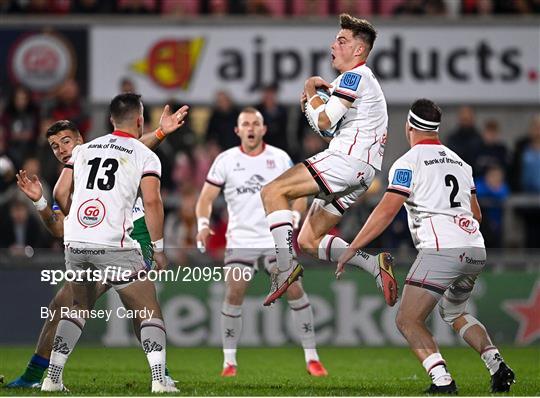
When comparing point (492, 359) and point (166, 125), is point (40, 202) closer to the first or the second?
point (166, 125)

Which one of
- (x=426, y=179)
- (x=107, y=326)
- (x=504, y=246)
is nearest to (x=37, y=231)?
(x=107, y=326)

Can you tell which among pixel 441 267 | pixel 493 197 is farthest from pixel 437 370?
→ pixel 493 197

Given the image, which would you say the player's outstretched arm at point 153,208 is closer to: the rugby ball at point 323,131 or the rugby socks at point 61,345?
the rugby socks at point 61,345

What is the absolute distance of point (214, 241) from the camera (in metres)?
17.4

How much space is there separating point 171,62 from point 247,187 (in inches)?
279

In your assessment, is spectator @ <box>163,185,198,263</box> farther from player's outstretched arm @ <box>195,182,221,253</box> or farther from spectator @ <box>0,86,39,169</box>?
player's outstretched arm @ <box>195,182,221,253</box>

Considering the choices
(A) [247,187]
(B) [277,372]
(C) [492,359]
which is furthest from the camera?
(A) [247,187]

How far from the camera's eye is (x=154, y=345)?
10078 mm

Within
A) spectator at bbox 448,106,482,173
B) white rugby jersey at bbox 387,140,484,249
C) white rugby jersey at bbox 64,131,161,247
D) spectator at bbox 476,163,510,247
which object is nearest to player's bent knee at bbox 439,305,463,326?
white rugby jersey at bbox 387,140,484,249

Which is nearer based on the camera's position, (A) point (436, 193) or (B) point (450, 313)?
(A) point (436, 193)

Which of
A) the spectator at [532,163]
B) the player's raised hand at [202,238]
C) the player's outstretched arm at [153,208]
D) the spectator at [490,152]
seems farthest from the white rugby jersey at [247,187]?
the spectator at [532,163]

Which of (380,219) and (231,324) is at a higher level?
(380,219)

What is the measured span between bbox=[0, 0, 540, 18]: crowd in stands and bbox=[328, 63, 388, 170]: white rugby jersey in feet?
32.9

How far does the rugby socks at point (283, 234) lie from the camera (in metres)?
10.9
